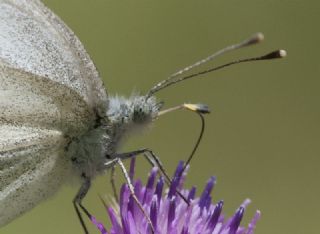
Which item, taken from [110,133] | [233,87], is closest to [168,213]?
[110,133]

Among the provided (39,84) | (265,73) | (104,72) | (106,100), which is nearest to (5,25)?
(39,84)

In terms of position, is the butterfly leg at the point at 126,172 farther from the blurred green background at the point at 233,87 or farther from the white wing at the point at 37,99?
the blurred green background at the point at 233,87

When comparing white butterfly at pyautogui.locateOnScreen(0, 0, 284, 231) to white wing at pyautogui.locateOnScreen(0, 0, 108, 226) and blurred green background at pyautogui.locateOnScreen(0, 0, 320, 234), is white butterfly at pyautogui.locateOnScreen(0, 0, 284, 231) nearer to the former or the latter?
white wing at pyautogui.locateOnScreen(0, 0, 108, 226)

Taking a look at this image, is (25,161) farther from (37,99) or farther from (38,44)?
(38,44)

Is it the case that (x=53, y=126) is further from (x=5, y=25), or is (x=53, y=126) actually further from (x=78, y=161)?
(x=5, y=25)

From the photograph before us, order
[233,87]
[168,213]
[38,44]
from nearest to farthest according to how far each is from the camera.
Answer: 1. [38,44]
2. [168,213]
3. [233,87]

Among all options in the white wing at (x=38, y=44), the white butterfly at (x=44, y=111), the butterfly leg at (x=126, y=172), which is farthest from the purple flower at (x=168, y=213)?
the white wing at (x=38, y=44)

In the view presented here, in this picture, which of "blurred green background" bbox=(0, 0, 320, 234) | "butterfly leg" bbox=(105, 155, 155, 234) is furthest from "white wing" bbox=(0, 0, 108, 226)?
"blurred green background" bbox=(0, 0, 320, 234)

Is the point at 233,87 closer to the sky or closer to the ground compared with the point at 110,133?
closer to the ground
